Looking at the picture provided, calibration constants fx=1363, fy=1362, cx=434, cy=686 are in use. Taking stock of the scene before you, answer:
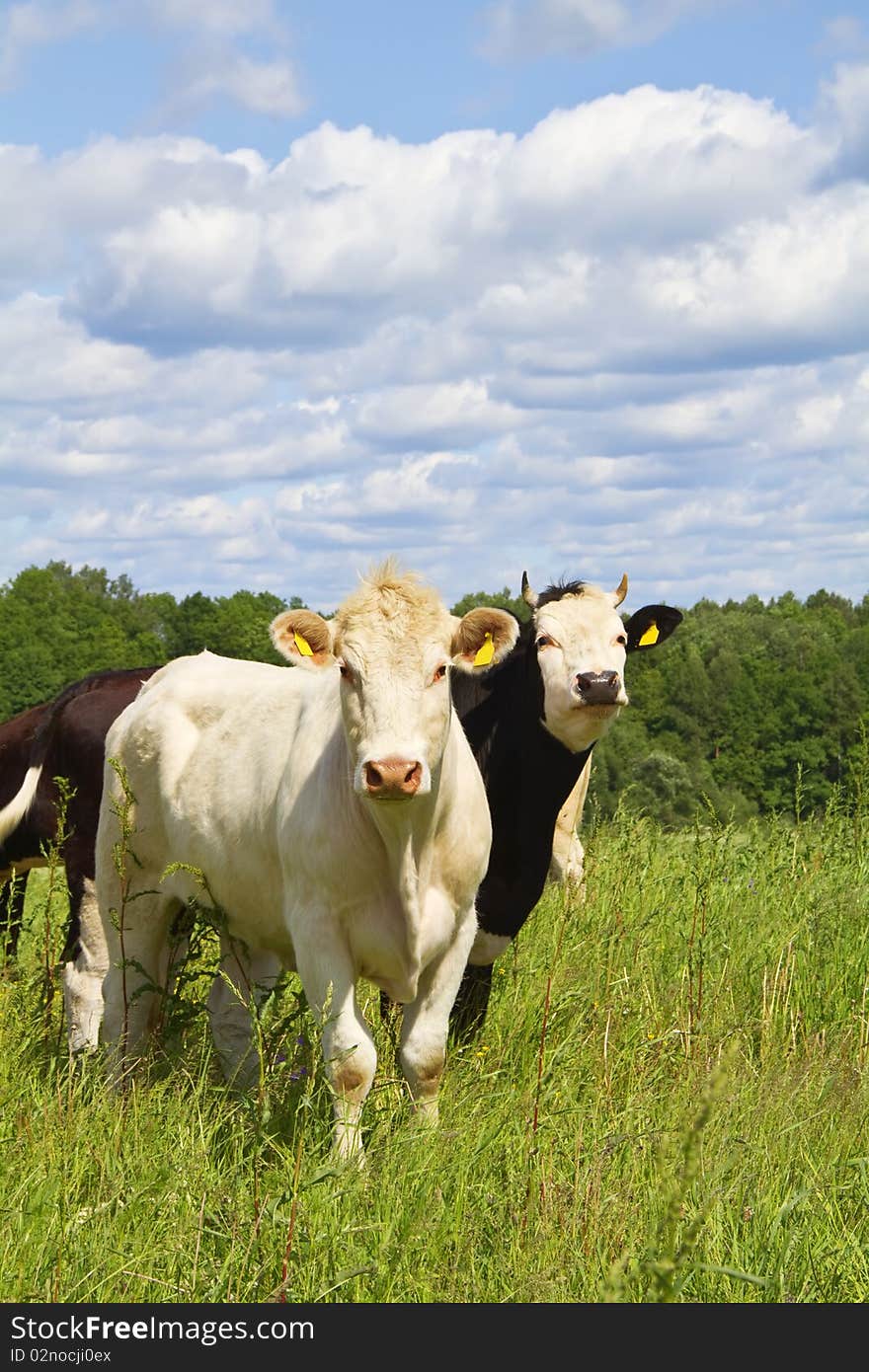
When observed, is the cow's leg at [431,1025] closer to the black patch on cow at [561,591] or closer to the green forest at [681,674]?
the black patch on cow at [561,591]

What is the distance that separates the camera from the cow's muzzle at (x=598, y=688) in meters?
6.47

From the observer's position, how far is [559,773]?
6.89 meters

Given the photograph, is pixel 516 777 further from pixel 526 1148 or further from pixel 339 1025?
pixel 526 1148

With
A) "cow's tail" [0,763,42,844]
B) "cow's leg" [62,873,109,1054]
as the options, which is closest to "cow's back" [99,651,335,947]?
"cow's leg" [62,873,109,1054]

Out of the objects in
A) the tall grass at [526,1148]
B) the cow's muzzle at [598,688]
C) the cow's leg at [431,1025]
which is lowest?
the tall grass at [526,1148]

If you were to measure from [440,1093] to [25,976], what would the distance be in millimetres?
3095

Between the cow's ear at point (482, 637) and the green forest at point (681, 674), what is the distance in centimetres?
998

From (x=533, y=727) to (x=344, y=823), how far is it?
196cm

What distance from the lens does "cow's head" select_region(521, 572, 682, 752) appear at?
21.4 feet

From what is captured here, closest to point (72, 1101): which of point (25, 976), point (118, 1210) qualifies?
point (118, 1210)

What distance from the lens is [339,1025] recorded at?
4.90m

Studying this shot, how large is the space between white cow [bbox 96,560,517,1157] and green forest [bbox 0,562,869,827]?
368 inches

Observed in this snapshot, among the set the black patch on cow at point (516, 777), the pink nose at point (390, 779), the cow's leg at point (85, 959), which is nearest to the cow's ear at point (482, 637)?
the pink nose at point (390, 779)
